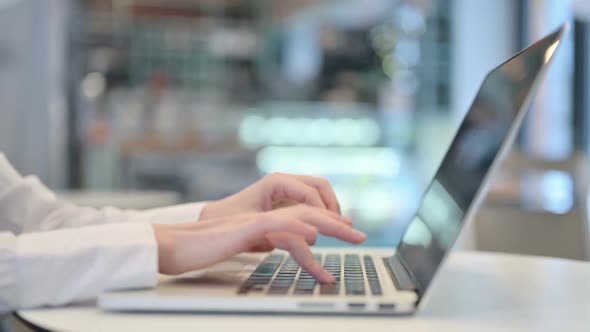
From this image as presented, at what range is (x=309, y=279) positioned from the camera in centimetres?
69

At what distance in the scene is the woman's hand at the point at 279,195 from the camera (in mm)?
862

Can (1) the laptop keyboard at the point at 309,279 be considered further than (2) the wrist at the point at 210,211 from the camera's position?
No

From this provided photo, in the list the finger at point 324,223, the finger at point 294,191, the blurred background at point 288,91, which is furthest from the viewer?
the blurred background at point 288,91

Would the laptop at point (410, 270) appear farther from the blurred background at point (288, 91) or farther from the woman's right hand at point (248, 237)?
the blurred background at point (288, 91)

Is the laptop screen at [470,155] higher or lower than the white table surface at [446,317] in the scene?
higher

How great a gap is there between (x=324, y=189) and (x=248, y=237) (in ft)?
0.80

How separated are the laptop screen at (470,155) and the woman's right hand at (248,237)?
0.28 ft

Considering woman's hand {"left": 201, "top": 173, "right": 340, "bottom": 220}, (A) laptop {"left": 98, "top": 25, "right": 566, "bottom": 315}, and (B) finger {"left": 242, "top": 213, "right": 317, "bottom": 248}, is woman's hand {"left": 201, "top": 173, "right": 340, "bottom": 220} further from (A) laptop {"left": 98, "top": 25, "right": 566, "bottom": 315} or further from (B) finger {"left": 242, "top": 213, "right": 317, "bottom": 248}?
(B) finger {"left": 242, "top": 213, "right": 317, "bottom": 248}

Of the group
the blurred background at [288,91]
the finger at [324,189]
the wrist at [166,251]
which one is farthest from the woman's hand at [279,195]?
the blurred background at [288,91]

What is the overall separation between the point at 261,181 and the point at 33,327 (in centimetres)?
37

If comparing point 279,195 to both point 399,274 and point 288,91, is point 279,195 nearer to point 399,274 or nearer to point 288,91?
point 399,274

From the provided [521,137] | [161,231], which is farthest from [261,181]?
[521,137]

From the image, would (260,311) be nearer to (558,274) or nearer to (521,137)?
(558,274)

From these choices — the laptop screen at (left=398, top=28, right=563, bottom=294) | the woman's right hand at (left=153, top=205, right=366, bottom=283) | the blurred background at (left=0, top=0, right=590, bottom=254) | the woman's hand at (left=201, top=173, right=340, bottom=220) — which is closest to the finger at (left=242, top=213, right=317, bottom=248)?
the woman's right hand at (left=153, top=205, right=366, bottom=283)
